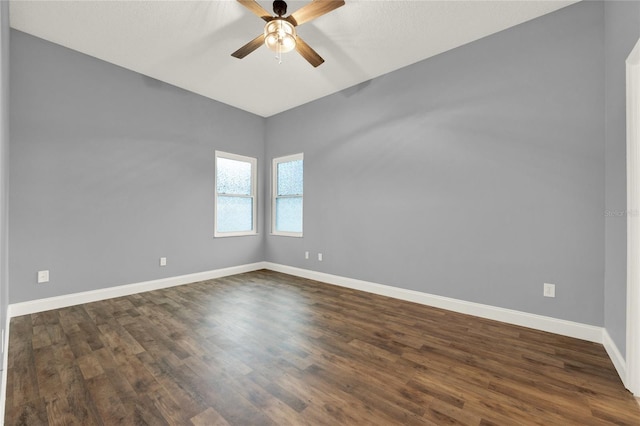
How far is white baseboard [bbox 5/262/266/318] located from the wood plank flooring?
131 mm

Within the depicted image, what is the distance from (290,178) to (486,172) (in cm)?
320

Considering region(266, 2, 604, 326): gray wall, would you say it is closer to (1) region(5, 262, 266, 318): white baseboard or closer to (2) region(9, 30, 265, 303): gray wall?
(1) region(5, 262, 266, 318): white baseboard

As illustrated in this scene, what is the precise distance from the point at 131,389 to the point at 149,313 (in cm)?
144

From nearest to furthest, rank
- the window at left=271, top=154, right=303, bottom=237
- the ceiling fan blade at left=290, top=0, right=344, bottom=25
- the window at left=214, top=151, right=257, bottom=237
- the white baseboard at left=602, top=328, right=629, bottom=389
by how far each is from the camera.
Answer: the white baseboard at left=602, top=328, right=629, bottom=389 → the ceiling fan blade at left=290, top=0, right=344, bottom=25 → the window at left=214, top=151, right=257, bottom=237 → the window at left=271, top=154, right=303, bottom=237

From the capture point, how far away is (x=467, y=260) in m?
3.01

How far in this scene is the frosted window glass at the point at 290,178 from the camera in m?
4.89

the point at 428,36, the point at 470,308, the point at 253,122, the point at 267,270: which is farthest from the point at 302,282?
the point at 428,36

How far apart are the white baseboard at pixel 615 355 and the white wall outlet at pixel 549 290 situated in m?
0.41

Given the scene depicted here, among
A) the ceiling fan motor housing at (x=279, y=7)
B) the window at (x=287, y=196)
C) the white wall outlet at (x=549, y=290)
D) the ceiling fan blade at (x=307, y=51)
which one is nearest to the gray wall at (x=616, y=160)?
the white wall outlet at (x=549, y=290)

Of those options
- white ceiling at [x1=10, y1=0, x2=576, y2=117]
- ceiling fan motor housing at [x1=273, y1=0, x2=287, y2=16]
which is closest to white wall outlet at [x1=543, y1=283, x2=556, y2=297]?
white ceiling at [x1=10, y1=0, x2=576, y2=117]

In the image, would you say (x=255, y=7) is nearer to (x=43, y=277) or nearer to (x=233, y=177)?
(x=233, y=177)

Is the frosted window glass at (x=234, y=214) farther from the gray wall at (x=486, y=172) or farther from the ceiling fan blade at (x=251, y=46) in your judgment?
the ceiling fan blade at (x=251, y=46)

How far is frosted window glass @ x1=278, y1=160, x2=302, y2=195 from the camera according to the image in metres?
4.89

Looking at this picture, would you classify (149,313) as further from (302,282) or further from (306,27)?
(306,27)
